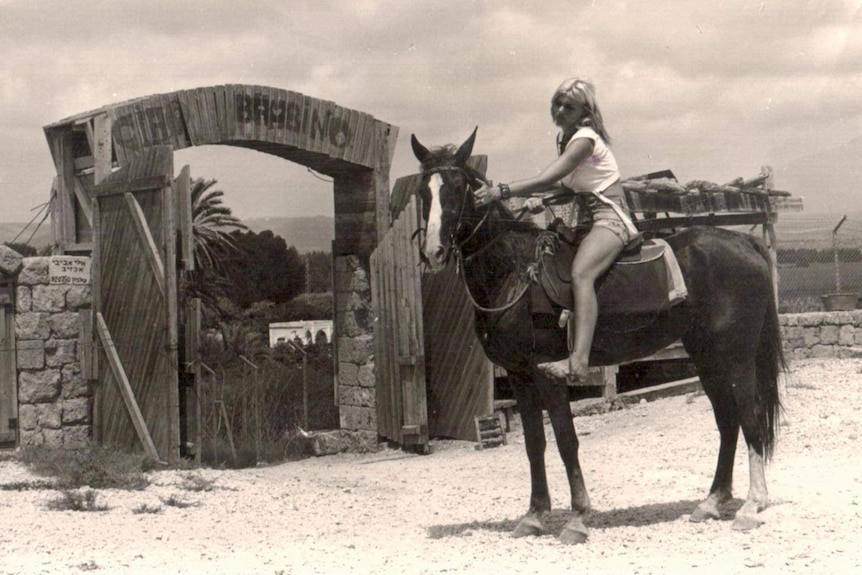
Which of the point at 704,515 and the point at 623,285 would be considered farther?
the point at 704,515

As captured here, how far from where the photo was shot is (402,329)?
12.5m

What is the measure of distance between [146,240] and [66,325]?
1.34m

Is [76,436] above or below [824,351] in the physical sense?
below

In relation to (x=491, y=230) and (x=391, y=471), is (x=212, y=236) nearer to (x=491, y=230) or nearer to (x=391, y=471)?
(x=391, y=471)

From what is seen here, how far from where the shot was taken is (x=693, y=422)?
11.5 metres

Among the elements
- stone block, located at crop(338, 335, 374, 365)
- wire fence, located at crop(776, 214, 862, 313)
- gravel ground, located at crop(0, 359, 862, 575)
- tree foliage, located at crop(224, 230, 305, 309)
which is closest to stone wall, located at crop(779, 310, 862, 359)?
wire fence, located at crop(776, 214, 862, 313)

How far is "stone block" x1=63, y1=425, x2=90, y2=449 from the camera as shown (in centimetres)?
1095

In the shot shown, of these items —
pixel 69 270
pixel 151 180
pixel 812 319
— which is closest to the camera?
pixel 151 180

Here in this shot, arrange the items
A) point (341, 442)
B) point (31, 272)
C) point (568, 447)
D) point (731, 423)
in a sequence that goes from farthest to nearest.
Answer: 1. point (341, 442)
2. point (31, 272)
3. point (731, 423)
4. point (568, 447)

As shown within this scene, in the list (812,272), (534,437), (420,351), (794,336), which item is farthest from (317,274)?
(534,437)

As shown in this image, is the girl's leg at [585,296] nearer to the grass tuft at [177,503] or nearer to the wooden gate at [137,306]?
the grass tuft at [177,503]

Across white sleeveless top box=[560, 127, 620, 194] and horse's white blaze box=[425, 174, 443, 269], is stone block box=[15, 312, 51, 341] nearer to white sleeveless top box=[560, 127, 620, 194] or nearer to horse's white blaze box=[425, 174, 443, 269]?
horse's white blaze box=[425, 174, 443, 269]

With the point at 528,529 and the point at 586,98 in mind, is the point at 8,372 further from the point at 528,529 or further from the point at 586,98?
the point at 586,98

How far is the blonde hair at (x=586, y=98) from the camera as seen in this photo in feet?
21.8
